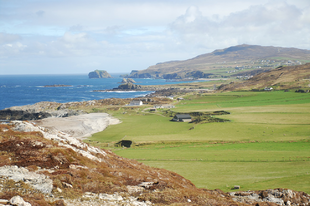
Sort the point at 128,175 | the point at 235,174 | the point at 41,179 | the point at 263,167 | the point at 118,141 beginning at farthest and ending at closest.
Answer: the point at 118,141 → the point at 263,167 → the point at 235,174 → the point at 128,175 → the point at 41,179

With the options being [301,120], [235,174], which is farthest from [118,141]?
[301,120]

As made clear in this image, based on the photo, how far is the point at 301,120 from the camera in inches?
2685

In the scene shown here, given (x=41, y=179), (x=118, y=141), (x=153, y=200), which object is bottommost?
(x=118, y=141)

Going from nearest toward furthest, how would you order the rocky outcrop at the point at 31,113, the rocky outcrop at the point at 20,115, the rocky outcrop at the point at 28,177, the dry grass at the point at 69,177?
the dry grass at the point at 69,177
the rocky outcrop at the point at 28,177
the rocky outcrop at the point at 31,113
the rocky outcrop at the point at 20,115

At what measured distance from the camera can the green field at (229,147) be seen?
26.9 meters

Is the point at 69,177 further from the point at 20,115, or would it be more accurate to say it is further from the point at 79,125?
the point at 20,115

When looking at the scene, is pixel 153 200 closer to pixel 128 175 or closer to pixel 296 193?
pixel 128 175

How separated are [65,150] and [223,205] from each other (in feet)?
41.3

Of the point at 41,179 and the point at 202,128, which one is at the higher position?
the point at 41,179

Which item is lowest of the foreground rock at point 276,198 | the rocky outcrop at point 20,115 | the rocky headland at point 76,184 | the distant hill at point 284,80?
the rocky outcrop at point 20,115

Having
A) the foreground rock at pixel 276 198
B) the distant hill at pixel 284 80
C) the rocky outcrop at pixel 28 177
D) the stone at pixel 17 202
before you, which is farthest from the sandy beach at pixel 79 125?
the distant hill at pixel 284 80

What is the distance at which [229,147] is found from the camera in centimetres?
4634

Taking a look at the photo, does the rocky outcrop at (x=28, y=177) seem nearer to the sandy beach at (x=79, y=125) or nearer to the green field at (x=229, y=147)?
the green field at (x=229, y=147)

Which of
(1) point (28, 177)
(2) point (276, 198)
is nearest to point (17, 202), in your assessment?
(1) point (28, 177)
